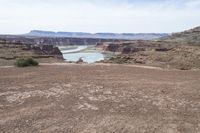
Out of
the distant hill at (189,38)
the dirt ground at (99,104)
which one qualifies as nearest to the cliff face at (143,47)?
the distant hill at (189,38)

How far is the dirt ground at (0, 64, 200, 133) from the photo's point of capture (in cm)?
1016

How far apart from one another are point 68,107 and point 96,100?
1741 mm

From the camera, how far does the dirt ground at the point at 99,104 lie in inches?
400

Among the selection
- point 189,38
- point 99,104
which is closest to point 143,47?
point 189,38

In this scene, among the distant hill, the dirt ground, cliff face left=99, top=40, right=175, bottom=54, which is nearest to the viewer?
the dirt ground

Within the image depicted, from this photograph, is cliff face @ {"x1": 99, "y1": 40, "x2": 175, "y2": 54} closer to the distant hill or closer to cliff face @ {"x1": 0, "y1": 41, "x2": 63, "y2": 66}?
the distant hill

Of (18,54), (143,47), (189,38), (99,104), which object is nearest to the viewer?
(99,104)

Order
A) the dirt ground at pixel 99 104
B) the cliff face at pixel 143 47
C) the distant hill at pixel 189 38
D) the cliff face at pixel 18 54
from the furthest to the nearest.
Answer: the distant hill at pixel 189 38 → the cliff face at pixel 143 47 → the cliff face at pixel 18 54 → the dirt ground at pixel 99 104

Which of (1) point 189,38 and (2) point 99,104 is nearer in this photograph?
(2) point 99,104

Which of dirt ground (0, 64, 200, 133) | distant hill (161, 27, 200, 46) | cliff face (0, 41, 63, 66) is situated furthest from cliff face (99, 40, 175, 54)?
dirt ground (0, 64, 200, 133)

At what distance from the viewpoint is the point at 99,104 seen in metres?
13.1

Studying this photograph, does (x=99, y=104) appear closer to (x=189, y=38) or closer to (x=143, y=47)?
(x=143, y=47)

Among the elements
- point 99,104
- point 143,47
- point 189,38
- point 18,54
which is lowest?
point 143,47

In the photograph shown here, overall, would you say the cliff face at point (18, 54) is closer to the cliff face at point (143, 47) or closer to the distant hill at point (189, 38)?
the cliff face at point (143, 47)
